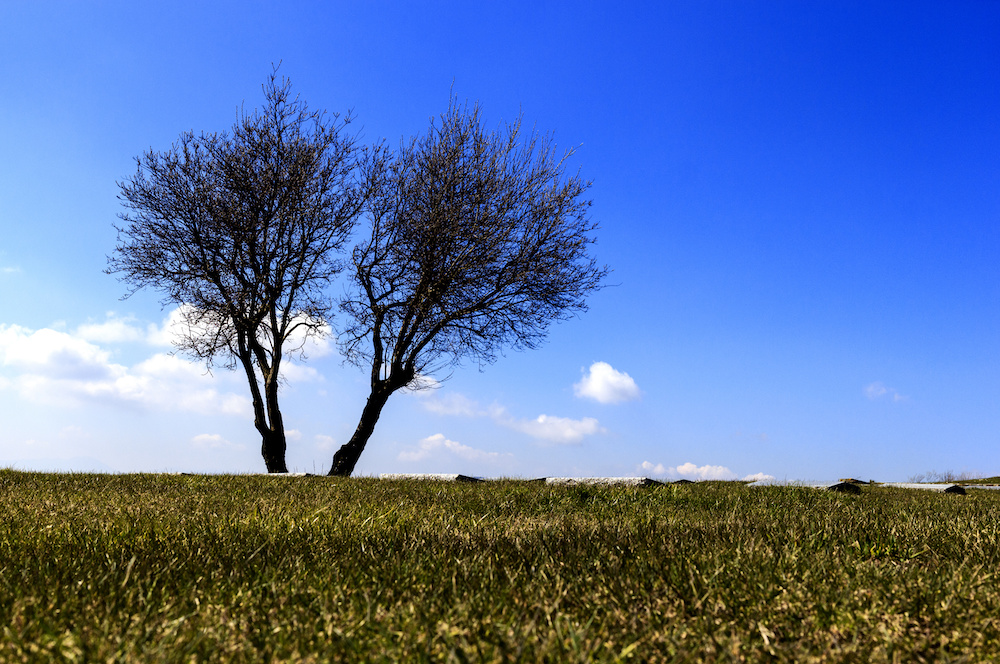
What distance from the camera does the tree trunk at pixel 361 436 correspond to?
15.5 m

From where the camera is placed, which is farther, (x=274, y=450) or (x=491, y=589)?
(x=274, y=450)

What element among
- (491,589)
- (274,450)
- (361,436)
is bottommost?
(491,589)

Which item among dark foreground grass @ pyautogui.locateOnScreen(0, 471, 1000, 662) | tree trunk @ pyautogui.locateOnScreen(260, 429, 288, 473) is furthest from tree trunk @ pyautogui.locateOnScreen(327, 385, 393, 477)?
dark foreground grass @ pyautogui.locateOnScreen(0, 471, 1000, 662)

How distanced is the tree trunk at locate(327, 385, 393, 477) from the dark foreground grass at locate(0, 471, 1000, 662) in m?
10.6

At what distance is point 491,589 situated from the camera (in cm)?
270

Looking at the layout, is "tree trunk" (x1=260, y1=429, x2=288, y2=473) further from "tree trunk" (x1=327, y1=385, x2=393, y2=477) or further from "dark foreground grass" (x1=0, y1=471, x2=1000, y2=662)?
"dark foreground grass" (x1=0, y1=471, x2=1000, y2=662)

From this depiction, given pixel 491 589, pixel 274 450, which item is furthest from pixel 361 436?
pixel 491 589

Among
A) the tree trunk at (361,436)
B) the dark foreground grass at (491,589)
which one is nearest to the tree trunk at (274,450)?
the tree trunk at (361,436)

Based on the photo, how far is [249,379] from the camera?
15938 millimetres

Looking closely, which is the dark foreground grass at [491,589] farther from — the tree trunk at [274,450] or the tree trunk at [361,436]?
the tree trunk at [274,450]

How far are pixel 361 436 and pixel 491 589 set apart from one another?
13454 millimetres

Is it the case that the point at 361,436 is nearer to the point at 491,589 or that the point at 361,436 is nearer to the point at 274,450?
the point at 274,450

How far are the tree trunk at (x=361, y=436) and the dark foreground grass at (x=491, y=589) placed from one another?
34.9 feet

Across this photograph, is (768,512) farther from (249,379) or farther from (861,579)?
(249,379)
